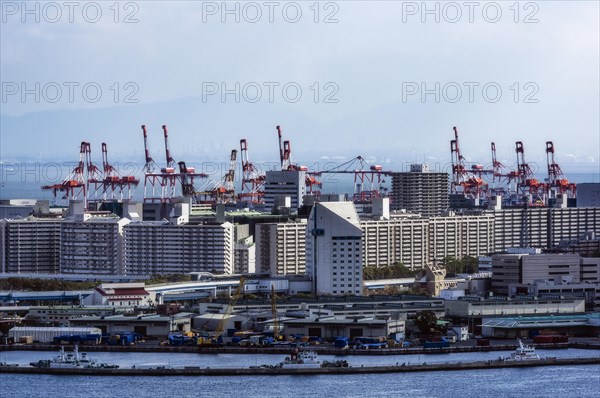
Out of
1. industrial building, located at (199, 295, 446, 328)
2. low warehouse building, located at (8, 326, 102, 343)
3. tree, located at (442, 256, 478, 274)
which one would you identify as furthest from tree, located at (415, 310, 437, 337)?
tree, located at (442, 256, 478, 274)

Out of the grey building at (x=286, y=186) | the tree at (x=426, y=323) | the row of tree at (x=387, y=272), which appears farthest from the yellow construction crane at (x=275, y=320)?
the grey building at (x=286, y=186)

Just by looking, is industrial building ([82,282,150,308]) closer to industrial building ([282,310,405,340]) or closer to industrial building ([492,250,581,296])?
industrial building ([282,310,405,340])

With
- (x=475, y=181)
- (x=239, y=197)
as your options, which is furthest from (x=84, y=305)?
(x=475, y=181)

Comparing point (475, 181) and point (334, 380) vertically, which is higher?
point (475, 181)

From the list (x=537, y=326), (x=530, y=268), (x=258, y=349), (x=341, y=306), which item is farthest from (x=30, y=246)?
(x=258, y=349)

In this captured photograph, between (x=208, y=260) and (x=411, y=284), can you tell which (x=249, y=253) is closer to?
(x=208, y=260)

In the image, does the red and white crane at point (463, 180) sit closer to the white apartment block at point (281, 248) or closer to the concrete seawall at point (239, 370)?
the white apartment block at point (281, 248)
